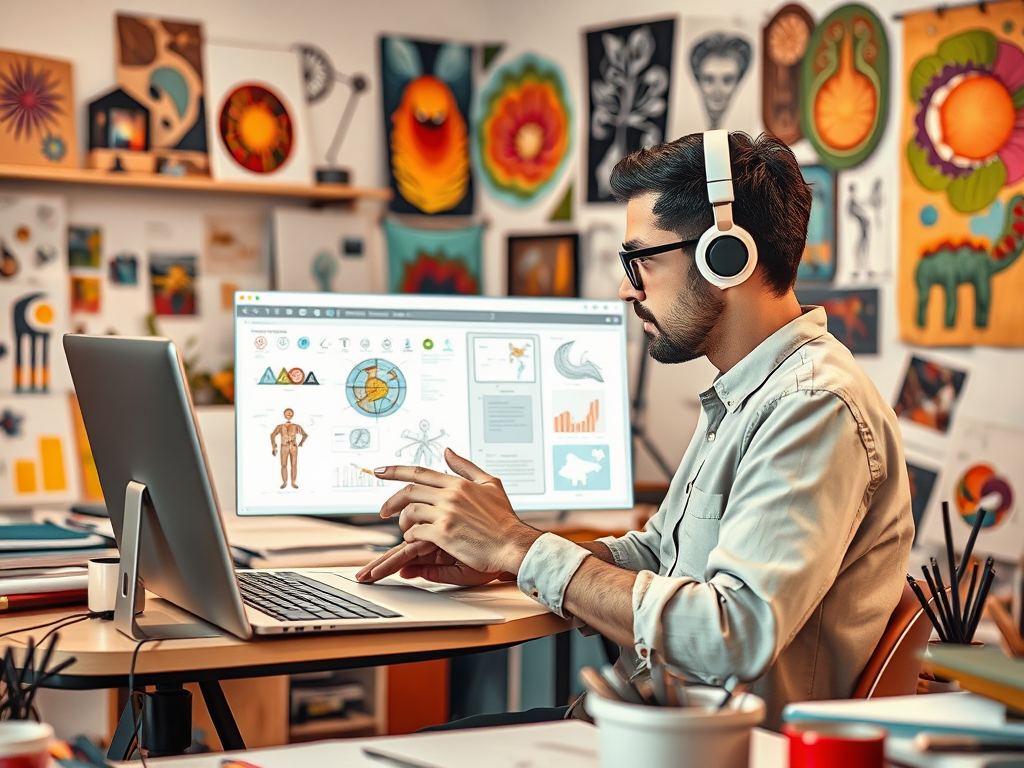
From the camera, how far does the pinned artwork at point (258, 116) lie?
11.5ft

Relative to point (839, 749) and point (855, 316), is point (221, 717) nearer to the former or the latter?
point (839, 749)

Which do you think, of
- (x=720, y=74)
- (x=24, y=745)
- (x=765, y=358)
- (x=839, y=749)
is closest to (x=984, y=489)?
(x=720, y=74)

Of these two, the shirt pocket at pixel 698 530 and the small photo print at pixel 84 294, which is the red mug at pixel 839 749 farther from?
the small photo print at pixel 84 294

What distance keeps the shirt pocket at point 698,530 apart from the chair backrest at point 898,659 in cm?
21

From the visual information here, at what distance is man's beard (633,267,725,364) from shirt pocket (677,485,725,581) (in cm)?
18

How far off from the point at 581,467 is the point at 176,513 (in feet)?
2.22

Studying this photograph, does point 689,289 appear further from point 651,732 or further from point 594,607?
point 651,732

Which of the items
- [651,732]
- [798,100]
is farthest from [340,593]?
[798,100]

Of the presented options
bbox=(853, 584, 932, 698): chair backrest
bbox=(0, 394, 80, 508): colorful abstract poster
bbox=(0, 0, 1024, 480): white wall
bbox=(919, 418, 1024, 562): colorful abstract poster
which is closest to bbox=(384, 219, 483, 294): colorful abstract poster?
bbox=(0, 0, 1024, 480): white wall

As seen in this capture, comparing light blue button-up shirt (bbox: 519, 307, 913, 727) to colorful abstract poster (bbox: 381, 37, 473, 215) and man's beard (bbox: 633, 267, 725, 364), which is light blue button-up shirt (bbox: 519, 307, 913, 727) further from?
colorful abstract poster (bbox: 381, 37, 473, 215)

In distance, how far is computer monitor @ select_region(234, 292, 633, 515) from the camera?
1.63 meters

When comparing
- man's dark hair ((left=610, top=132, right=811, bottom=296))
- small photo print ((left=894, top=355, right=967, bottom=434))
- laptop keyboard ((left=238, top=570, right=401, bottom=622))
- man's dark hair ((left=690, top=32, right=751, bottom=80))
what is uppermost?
man's dark hair ((left=690, top=32, right=751, bottom=80))

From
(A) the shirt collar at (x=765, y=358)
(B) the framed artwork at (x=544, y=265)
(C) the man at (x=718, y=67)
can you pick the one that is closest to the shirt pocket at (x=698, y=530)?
(A) the shirt collar at (x=765, y=358)

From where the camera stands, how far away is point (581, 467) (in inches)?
69.1
